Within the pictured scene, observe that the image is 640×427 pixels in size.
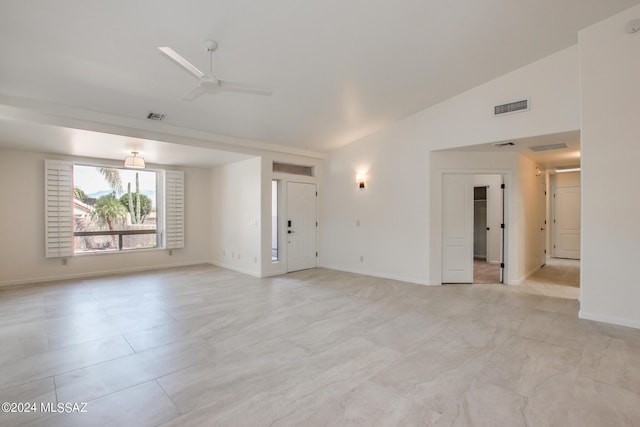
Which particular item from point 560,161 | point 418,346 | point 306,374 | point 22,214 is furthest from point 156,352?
point 560,161

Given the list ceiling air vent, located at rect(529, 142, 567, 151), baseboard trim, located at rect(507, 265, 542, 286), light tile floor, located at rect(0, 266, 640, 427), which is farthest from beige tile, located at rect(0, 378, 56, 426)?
ceiling air vent, located at rect(529, 142, 567, 151)

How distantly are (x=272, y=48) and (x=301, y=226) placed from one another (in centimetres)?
430

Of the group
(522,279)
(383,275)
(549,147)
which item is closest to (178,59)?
(383,275)

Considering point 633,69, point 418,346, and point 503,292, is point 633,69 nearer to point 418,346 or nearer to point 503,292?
point 503,292

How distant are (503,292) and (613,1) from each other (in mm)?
4122

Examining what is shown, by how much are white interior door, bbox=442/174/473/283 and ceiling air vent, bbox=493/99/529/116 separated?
1.34 meters

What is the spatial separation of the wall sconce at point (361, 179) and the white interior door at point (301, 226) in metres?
1.22

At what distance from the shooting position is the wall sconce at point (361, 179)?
22.0ft

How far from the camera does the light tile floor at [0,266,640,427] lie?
2104 millimetres

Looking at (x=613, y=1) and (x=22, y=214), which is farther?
(x=22, y=214)

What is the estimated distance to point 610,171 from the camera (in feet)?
12.3

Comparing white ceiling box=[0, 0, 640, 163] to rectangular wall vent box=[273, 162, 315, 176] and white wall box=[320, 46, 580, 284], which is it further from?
rectangular wall vent box=[273, 162, 315, 176]

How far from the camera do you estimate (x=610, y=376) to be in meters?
2.55

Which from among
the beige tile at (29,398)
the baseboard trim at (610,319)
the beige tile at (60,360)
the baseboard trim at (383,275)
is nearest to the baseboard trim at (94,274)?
the baseboard trim at (383,275)
